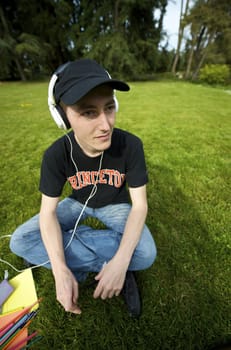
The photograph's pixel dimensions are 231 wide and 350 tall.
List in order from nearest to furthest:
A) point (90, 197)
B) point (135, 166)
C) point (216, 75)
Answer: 1. point (135, 166)
2. point (90, 197)
3. point (216, 75)

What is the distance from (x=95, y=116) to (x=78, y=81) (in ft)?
0.61

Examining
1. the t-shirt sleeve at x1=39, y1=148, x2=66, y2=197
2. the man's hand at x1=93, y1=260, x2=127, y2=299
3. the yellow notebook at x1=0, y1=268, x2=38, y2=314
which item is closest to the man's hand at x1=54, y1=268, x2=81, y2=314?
the man's hand at x1=93, y1=260, x2=127, y2=299

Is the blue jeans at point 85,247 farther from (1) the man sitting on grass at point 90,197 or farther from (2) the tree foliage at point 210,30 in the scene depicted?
(2) the tree foliage at point 210,30

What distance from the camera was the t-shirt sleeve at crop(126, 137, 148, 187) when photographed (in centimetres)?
127

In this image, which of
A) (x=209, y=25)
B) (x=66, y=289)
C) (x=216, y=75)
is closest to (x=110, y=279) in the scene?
(x=66, y=289)

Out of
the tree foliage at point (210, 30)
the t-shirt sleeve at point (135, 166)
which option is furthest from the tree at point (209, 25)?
the t-shirt sleeve at point (135, 166)

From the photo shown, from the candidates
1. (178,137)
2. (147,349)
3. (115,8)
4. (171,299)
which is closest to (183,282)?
(171,299)

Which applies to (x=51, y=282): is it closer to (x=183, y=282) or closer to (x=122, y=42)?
(x=183, y=282)

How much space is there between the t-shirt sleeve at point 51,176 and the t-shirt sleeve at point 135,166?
18.3 inches

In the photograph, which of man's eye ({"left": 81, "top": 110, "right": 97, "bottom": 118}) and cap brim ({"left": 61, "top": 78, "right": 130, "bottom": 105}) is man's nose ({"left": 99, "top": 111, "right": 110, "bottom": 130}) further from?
cap brim ({"left": 61, "top": 78, "right": 130, "bottom": 105})

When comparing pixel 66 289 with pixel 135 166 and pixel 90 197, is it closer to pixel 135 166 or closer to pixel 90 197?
pixel 90 197

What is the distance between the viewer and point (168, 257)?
5.45 ft

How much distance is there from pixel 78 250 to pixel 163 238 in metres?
0.91

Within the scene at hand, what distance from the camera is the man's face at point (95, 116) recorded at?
98cm
